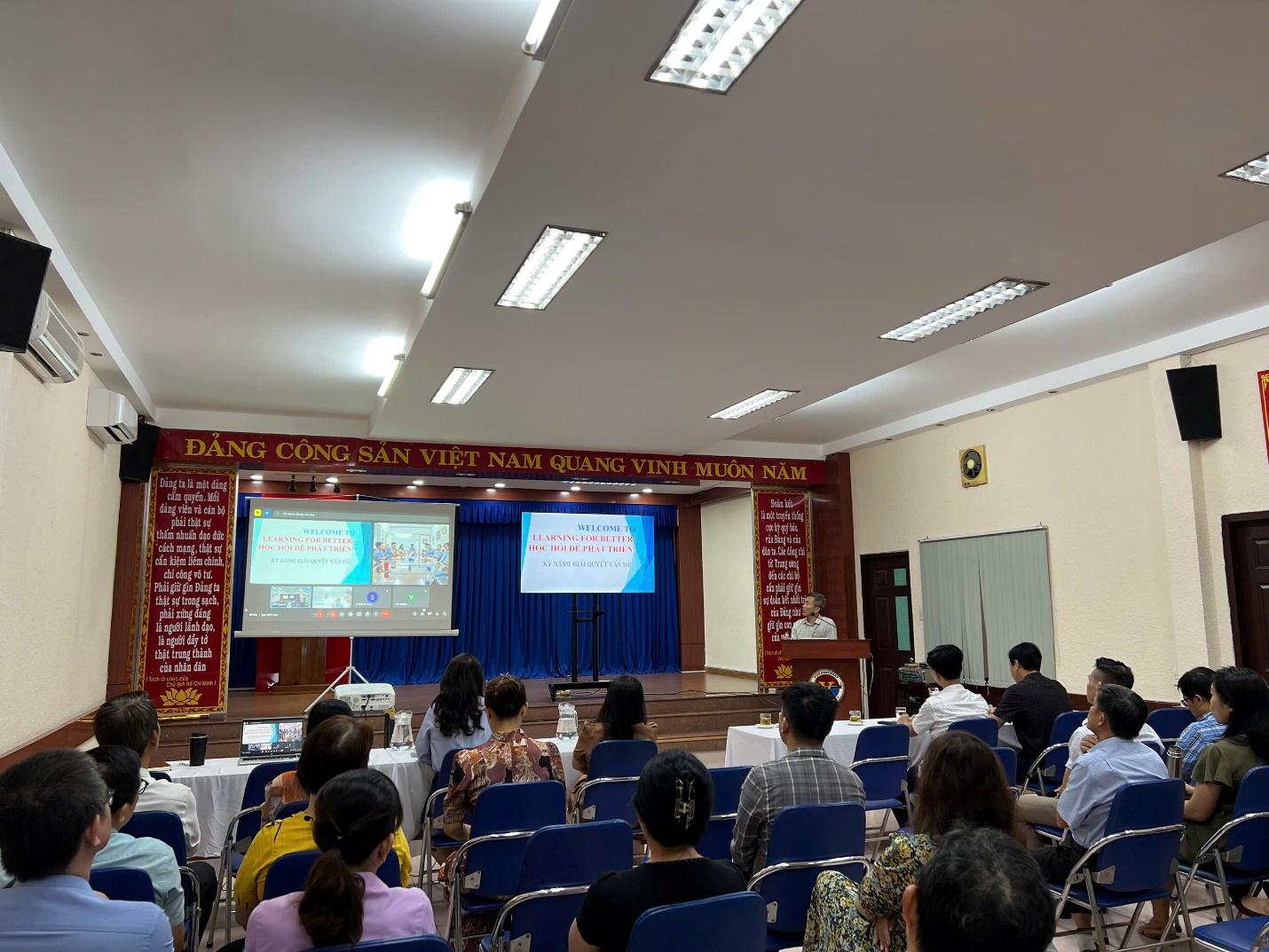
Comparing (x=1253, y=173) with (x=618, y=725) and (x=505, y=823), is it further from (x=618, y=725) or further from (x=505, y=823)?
(x=505, y=823)

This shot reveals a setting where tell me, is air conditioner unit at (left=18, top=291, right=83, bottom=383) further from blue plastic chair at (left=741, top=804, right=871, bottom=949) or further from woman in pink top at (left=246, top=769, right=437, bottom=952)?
blue plastic chair at (left=741, top=804, right=871, bottom=949)

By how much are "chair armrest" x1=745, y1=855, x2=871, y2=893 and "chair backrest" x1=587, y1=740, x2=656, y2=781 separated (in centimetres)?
118

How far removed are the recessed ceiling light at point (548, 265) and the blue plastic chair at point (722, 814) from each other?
2359 mm

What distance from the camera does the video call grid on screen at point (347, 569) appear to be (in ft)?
26.0

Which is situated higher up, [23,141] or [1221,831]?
[23,141]

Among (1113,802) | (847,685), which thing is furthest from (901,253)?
(847,685)

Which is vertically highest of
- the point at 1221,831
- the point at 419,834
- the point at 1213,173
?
the point at 1213,173

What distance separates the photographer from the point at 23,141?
3.44 m

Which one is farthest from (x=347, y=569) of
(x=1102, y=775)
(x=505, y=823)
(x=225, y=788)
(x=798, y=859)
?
(x=1102, y=775)

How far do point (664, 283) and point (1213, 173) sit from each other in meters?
2.36

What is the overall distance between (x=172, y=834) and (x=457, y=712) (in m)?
1.40

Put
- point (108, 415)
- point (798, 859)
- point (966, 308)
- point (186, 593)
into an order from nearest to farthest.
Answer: point (798, 859)
point (966, 308)
point (108, 415)
point (186, 593)

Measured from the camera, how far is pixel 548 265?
4242 millimetres

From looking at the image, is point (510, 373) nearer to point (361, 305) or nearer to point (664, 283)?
point (361, 305)
